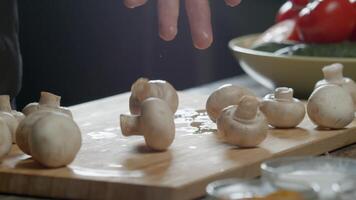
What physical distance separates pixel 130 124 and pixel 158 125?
6 centimetres

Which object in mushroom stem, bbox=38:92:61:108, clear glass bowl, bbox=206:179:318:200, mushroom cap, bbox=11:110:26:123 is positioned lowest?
mushroom cap, bbox=11:110:26:123

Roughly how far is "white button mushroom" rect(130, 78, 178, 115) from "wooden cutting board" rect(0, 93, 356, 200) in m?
0.04

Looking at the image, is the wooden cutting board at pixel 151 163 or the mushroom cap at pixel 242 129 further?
the mushroom cap at pixel 242 129

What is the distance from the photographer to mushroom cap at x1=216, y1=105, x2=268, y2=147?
1.06m

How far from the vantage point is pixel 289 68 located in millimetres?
1548

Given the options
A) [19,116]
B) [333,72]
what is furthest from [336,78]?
[19,116]

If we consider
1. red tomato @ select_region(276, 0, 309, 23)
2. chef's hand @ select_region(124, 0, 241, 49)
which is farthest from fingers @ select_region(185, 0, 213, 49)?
red tomato @ select_region(276, 0, 309, 23)

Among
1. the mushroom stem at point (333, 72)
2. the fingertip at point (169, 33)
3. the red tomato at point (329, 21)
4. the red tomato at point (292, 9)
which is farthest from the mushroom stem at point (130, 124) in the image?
the red tomato at point (292, 9)

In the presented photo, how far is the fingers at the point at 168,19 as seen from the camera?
1.30 m

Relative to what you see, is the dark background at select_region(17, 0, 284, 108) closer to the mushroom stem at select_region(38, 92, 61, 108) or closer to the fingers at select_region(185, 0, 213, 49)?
the fingers at select_region(185, 0, 213, 49)

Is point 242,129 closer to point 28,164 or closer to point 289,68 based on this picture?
point 28,164

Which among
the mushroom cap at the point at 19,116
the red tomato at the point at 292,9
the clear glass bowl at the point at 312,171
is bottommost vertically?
the red tomato at the point at 292,9

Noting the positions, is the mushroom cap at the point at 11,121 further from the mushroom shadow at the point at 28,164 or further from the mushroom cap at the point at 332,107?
the mushroom cap at the point at 332,107

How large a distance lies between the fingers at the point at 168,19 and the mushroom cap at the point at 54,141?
363 mm
